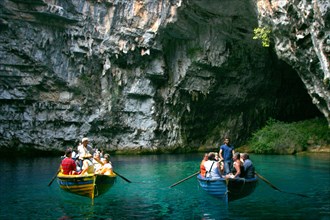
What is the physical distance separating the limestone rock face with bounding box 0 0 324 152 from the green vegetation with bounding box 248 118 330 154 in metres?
4.75

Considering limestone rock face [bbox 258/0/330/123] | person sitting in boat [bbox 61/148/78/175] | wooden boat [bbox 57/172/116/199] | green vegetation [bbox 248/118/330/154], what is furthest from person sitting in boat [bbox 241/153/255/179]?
green vegetation [bbox 248/118/330/154]

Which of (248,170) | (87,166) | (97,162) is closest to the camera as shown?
(248,170)

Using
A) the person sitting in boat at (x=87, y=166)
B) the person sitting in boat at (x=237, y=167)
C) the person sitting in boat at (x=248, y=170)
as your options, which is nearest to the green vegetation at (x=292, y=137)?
the person sitting in boat at (x=248, y=170)

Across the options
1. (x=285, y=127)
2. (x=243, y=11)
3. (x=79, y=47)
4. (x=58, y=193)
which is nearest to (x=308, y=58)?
(x=243, y=11)

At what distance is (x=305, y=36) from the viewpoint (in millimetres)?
19812

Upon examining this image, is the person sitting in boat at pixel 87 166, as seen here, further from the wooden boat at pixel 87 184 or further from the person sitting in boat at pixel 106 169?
the person sitting in boat at pixel 106 169

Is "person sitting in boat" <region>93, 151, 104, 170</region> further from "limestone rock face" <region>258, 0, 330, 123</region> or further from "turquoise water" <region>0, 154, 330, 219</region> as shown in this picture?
"limestone rock face" <region>258, 0, 330, 123</region>

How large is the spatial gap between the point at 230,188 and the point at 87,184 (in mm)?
4504

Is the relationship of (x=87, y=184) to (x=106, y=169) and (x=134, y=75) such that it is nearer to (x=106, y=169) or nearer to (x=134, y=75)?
(x=106, y=169)

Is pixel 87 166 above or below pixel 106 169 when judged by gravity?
above

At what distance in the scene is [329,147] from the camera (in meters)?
32.4

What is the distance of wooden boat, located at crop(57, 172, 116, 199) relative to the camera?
13531 millimetres

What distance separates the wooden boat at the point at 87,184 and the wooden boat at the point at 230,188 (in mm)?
3339

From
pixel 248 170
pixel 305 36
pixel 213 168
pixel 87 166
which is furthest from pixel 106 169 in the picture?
pixel 305 36
